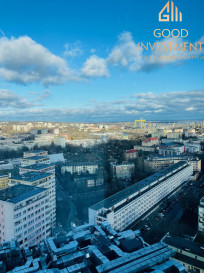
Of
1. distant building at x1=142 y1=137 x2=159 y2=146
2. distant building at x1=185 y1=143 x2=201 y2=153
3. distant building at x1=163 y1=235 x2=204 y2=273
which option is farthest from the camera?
distant building at x1=142 y1=137 x2=159 y2=146

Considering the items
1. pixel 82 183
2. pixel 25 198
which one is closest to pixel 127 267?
pixel 25 198

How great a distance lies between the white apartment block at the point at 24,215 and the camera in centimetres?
276

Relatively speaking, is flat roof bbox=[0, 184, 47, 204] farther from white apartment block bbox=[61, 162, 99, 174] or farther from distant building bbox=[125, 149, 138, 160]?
distant building bbox=[125, 149, 138, 160]

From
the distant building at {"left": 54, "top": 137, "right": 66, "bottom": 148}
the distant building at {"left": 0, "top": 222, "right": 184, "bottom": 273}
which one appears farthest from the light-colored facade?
the distant building at {"left": 0, "top": 222, "right": 184, "bottom": 273}

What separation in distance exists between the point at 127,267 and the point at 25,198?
2.05 m

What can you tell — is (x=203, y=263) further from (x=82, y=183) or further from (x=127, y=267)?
(x=82, y=183)

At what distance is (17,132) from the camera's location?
9.71m

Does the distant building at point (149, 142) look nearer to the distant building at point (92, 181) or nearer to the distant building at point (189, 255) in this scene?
the distant building at point (92, 181)

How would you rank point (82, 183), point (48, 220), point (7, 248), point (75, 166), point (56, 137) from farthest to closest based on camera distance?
1. point (56, 137)
2. point (75, 166)
3. point (82, 183)
4. point (48, 220)
5. point (7, 248)

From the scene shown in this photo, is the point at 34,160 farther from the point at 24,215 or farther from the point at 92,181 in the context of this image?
the point at 24,215

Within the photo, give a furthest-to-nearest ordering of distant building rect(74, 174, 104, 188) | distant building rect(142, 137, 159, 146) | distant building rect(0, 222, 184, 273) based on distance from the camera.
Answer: distant building rect(142, 137, 159, 146), distant building rect(74, 174, 104, 188), distant building rect(0, 222, 184, 273)

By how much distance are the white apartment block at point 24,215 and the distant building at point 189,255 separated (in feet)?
6.19

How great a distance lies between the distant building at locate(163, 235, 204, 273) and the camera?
7.74 ft

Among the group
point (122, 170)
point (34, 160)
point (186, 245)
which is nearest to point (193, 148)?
point (122, 170)
